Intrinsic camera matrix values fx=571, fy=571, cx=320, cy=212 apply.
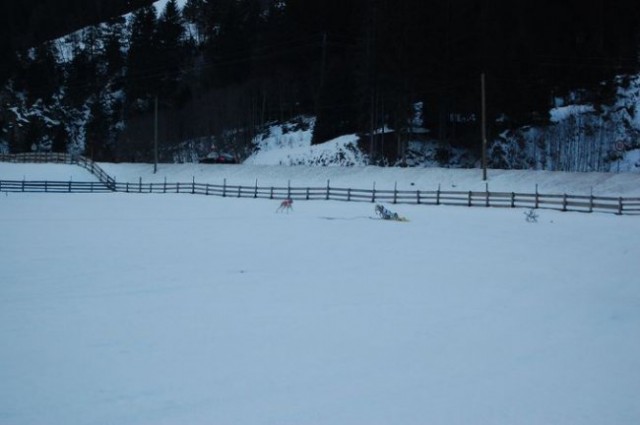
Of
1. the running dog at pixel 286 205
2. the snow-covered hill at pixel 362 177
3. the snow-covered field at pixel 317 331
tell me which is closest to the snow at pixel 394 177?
the snow-covered hill at pixel 362 177

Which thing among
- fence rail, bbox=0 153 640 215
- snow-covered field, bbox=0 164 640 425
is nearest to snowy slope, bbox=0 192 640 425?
snow-covered field, bbox=0 164 640 425

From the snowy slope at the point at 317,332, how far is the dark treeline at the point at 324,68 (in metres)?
27.0

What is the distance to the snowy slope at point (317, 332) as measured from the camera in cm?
582

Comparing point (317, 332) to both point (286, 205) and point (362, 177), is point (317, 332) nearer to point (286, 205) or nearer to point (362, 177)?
point (286, 205)

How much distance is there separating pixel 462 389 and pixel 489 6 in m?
42.9

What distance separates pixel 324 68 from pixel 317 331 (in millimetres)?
53775

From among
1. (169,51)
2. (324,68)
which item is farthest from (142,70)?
(324,68)

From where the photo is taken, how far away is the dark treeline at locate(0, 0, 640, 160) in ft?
135

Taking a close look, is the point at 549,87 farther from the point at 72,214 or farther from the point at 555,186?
the point at 72,214

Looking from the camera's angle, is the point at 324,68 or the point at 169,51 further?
the point at 169,51

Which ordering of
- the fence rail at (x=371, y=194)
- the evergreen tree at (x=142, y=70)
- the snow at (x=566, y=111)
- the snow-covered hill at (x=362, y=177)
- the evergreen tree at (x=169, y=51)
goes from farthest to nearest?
1. the evergreen tree at (x=142, y=70)
2. the evergreen tree at (x=169, y=51)
3. the snow at (x=566, y=111)
4. the snow-covered hill at (x=362, y=177)
5. the fence rail at (x=371, y=194)

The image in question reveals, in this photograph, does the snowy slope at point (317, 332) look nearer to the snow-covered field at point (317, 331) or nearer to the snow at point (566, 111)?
the snow-covered field at point (317, 331)

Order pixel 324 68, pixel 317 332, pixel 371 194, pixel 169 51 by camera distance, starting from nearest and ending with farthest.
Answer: pixel 317 332, pixel 371 194, pixel 324 68, pixel 169 51

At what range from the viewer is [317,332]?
322 inches
